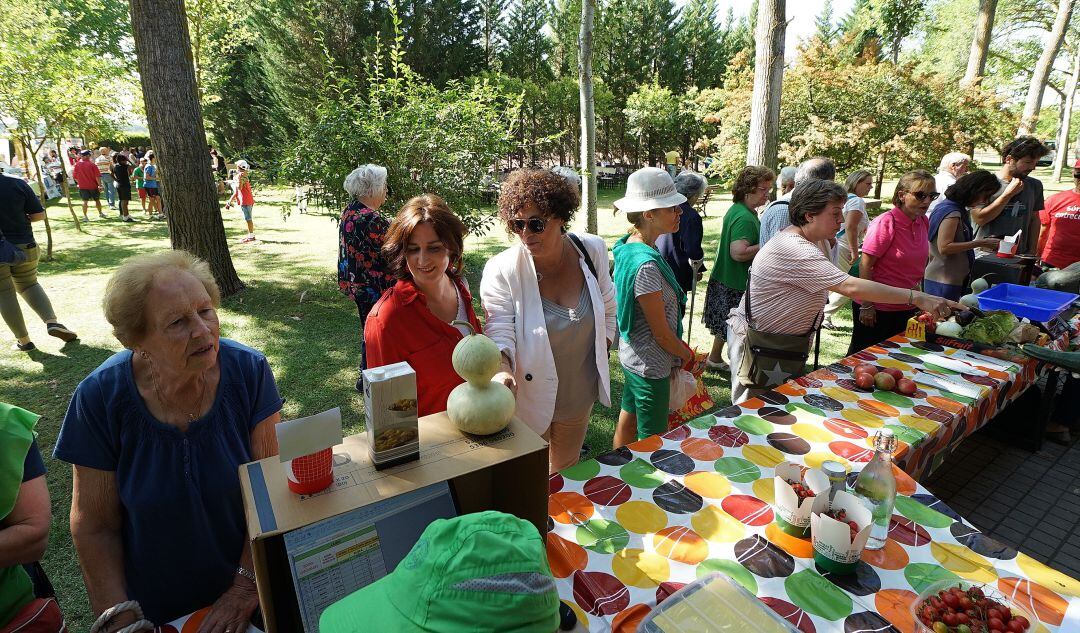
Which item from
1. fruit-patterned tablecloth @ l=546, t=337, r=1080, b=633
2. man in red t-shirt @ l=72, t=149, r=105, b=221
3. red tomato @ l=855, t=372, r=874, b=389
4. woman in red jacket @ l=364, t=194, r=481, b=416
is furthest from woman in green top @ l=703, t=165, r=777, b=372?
man in red t-shirt @ l=72, t=149, r=105, b=221

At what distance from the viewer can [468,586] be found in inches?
32.3

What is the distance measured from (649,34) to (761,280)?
3286 centimetres

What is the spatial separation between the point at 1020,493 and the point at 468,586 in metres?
4.19

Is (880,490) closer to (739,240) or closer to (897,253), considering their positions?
(897,253)

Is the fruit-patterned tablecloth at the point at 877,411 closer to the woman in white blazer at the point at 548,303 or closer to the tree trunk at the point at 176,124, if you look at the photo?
the woman in white blazer at the point at 548,303

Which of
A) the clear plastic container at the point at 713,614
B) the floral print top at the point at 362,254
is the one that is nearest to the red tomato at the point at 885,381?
the clear plastic container at the point at 713,614

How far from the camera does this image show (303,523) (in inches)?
44.1

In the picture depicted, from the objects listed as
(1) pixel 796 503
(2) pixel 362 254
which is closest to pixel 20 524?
(1) pixel 796 503

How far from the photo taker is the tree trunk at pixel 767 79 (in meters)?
6.98

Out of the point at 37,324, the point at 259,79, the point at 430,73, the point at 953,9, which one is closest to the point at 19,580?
the point at 37,324

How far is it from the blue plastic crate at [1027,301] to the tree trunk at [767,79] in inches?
162

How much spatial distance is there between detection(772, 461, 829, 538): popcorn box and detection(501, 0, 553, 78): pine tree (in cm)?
2845

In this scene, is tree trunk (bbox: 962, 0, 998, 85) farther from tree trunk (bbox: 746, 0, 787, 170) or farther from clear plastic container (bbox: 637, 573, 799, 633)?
clear plastic container (bbox: 637, 573, 799, 633)

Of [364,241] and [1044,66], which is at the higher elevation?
[1044,66]
